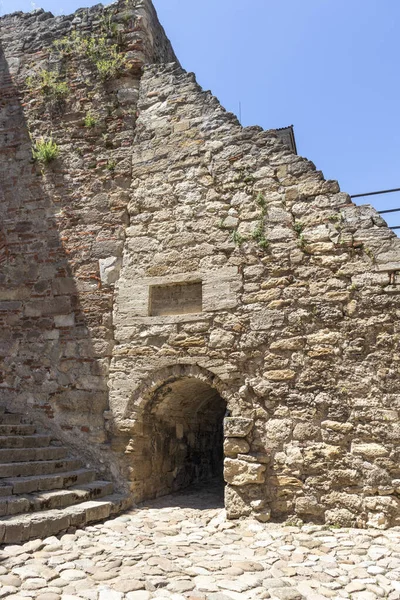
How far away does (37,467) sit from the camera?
489cm

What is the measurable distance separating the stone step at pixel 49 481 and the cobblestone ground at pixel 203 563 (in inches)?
22.9

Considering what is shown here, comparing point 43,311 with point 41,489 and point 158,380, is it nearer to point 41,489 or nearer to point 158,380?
point 158,380

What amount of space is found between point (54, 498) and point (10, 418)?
1577mm

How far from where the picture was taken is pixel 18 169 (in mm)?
6543

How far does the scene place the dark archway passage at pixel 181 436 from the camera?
552 centimetres

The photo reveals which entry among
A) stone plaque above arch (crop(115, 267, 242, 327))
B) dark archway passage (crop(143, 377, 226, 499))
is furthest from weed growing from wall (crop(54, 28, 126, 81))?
→ dark archway passage (crop(143, 377, 226, 499))

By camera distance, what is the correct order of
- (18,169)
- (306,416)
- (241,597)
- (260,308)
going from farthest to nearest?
(18,169) → (260,308) → (306,416) → (241,597)

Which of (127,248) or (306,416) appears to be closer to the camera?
(306,416)

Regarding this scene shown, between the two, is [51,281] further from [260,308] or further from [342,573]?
[342,573]

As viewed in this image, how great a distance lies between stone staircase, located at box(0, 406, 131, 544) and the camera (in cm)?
400

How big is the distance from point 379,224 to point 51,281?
12.1 ft

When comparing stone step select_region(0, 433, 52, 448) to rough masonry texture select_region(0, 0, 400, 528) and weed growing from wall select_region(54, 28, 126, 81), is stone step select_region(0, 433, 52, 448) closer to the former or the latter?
rough masonry texture select_region(0, 0, 400, 528)

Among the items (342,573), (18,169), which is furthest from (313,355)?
(18,169)

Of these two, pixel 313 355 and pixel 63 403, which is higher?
pixel 313 355
